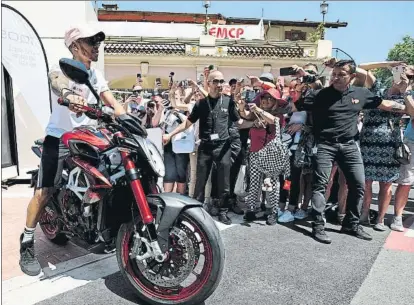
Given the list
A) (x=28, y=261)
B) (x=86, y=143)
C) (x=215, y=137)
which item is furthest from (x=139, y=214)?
(x=215, y=137)

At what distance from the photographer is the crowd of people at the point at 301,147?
412cm

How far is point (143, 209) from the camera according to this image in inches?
99.8

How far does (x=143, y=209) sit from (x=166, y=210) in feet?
0.52

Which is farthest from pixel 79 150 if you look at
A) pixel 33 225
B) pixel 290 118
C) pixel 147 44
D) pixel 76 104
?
pixel 147 44

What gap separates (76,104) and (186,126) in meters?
1.99

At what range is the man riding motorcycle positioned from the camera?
2.84 m

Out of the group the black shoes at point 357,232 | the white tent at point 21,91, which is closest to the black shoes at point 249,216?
the black shoes at point 357,232

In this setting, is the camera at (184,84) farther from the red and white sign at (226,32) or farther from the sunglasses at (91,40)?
the red and white sign at (226,32)

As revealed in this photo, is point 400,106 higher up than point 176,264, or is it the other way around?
point 400,106

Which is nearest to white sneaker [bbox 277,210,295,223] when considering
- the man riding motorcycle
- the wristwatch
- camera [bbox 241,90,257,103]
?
camera [bbox 241,90,257,103]

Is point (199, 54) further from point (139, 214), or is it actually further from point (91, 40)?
point (139, 214)

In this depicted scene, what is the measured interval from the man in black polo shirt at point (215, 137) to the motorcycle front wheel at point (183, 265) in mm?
1930

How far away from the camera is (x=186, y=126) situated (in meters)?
4.45

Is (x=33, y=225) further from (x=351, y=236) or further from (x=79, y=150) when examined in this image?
(x=351, y=236)
